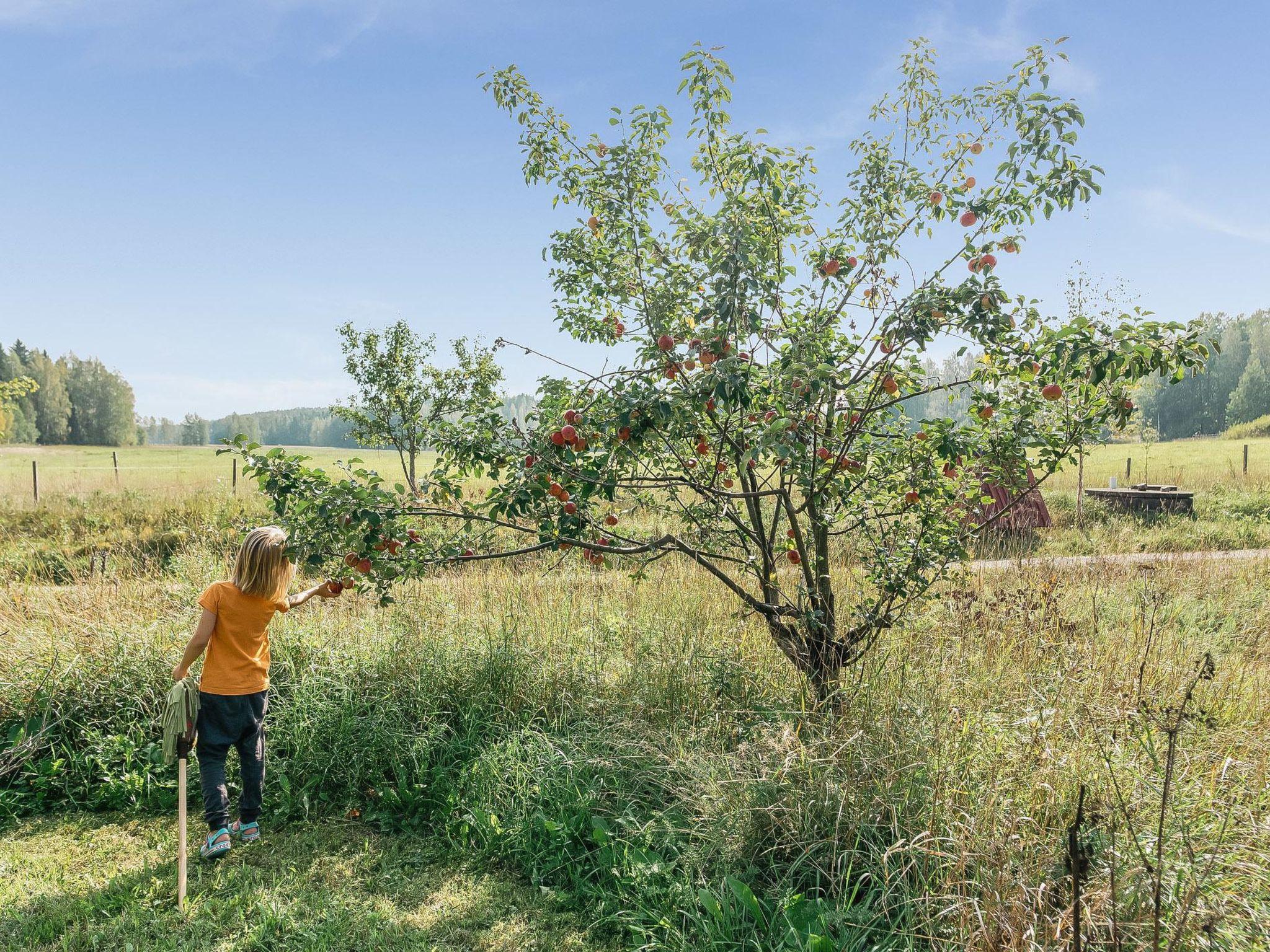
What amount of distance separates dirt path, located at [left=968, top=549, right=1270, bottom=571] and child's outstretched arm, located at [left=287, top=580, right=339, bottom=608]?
526cm

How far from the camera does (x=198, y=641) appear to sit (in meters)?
3.55

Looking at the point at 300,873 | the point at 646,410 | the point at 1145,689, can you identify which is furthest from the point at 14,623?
the point at 1145,689

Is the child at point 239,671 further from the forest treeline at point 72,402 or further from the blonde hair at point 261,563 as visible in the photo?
the forest treeline at point 72,402

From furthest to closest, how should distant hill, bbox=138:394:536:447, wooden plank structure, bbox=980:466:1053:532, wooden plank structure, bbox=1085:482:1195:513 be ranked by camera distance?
distant hill, bbox=138:394:536:447
wooden plank structure, bbox=1085:482:1195:513
wooden plank structure, bbox=980:466:1053:532

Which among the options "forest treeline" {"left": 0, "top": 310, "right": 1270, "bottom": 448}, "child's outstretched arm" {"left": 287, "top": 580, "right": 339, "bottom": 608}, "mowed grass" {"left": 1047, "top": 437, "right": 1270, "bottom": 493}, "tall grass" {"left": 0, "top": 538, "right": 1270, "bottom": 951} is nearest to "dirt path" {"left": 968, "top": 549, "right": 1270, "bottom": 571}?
"tall grass" {"left": 0, "top": 538, "right": 1270, "bottom": 951}

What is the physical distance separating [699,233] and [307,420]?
111 meters

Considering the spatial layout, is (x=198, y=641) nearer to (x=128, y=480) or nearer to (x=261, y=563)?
(x=261, y=563)

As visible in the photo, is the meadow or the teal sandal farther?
the teal sandal

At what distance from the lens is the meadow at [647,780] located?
7.89 ft

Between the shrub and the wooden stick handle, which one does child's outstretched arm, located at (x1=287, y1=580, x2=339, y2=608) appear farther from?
the shrub

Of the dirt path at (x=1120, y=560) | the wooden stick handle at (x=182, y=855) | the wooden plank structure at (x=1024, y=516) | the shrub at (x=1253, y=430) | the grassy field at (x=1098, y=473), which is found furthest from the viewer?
the shrub at (x=1253, y=430)

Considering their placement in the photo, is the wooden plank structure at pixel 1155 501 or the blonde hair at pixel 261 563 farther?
the wooden plank structure at pixel 1155 501

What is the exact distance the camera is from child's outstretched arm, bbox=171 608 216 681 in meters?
3.51

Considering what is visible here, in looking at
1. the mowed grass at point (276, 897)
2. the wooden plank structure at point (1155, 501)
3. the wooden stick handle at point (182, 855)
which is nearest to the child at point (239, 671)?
the mowed grass at point (276, 897)
